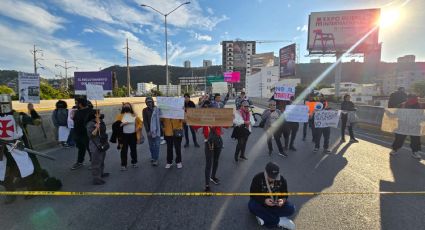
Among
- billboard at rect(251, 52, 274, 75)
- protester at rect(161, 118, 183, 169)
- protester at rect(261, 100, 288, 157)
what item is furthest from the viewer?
billboard at rect(251, 52, 274, 75)

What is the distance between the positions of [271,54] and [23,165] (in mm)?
91487

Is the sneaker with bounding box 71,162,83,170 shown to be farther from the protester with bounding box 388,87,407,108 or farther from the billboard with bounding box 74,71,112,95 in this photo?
the billboard with bounding box 74,71,112,95

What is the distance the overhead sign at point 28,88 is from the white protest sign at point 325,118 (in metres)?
9.46

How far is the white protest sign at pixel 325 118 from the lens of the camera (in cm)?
808

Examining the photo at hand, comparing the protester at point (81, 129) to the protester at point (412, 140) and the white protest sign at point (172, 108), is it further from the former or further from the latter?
the protester at point (412, 140)

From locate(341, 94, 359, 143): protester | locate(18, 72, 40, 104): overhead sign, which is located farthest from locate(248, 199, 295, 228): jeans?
locate(18, 72, 40, 104): overhead sign

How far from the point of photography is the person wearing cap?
347 centimetres

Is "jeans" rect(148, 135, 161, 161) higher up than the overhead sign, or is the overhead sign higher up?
the overhead sign

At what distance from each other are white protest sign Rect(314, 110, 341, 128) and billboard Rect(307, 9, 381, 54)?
81.0ft

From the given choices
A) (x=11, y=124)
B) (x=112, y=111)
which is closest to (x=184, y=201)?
(x=11, y=124)

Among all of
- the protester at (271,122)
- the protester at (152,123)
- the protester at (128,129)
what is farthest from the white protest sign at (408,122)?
the protester at (128,129)

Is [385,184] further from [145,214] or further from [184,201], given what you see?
[145,214]

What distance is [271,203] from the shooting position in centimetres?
350

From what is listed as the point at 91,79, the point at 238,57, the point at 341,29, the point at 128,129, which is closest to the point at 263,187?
the point at 128,129
